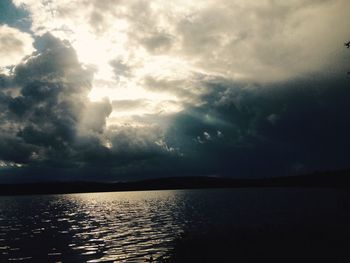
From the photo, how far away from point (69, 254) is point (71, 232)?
2349 cm

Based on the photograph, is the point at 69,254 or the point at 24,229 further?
the point at 24,229

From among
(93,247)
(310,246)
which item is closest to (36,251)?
(93,247)

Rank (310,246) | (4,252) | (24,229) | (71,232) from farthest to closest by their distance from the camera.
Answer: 1. (24,229)
2. (71,232)
3. (4,252)
4. (310,246)

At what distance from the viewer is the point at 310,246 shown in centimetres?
3941

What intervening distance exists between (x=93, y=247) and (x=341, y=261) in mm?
33846

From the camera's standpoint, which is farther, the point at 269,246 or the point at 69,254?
the point at 69,254

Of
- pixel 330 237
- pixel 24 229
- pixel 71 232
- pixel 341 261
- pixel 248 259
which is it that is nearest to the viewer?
pixel 341 261

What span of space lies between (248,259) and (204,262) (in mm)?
4690

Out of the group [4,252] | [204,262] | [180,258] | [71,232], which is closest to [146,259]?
[180,258]

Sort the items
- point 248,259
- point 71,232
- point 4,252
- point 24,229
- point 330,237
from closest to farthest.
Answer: point 248,259
point 330,237
point 4,252
point 71,232
point 24,229

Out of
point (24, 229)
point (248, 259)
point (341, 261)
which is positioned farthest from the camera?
point (24, 229)

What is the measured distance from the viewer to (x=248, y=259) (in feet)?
114

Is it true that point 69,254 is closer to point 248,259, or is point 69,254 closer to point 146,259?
point 146,259

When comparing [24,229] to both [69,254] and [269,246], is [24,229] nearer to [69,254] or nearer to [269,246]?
[69,254]
